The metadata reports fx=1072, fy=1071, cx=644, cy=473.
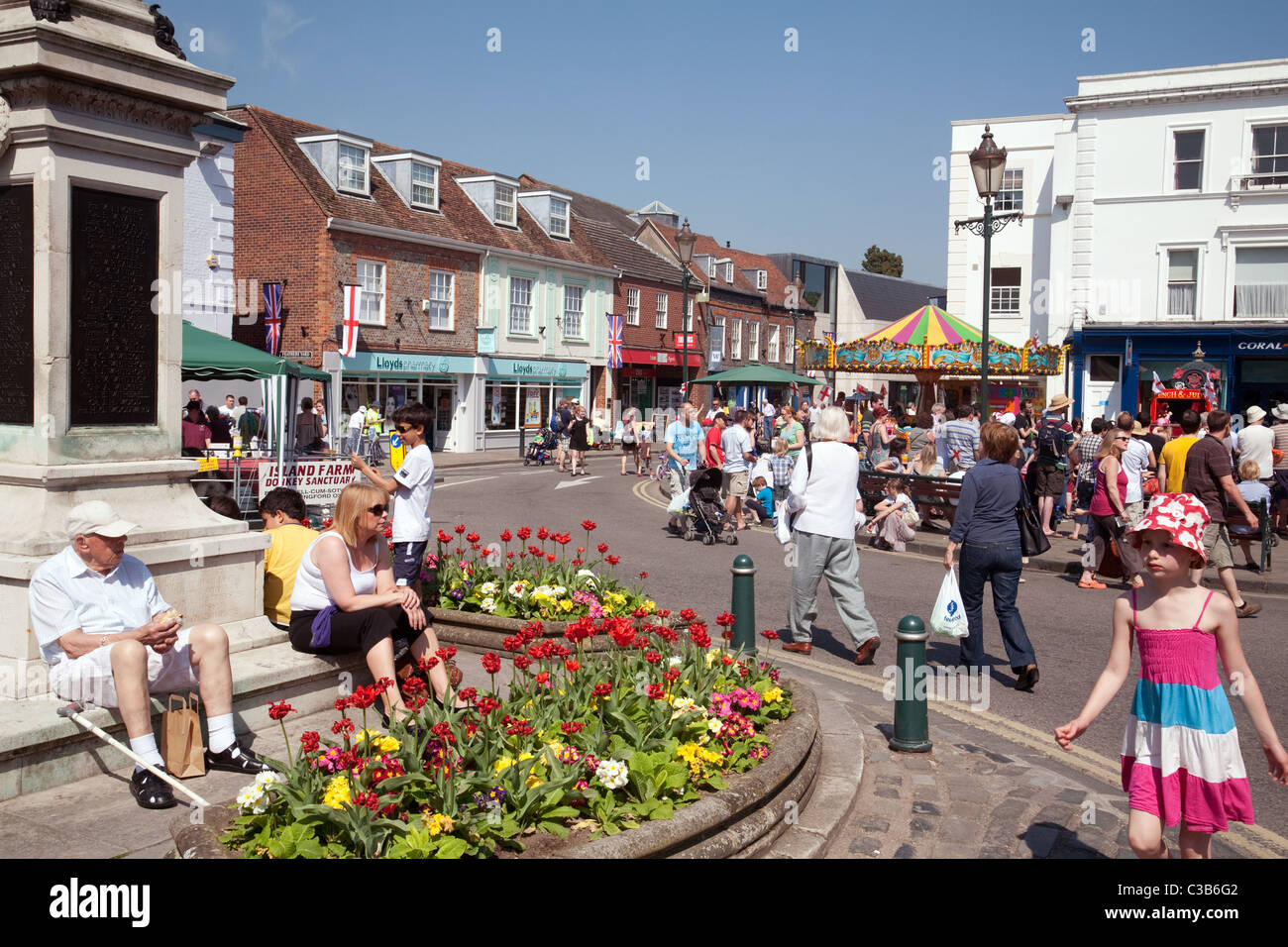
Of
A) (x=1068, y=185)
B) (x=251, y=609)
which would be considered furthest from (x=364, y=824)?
(x=1068, y=185)

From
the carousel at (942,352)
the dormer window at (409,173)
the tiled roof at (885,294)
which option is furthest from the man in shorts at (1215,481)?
the tiled roof at (885,294)

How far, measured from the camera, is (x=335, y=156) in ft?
97.1

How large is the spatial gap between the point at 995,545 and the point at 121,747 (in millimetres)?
5382

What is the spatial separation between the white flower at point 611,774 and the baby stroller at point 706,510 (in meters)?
9.68

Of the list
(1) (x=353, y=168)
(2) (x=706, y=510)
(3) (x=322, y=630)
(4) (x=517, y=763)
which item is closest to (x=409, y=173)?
(1) (x=353, y=168)

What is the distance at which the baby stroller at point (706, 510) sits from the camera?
13.9m

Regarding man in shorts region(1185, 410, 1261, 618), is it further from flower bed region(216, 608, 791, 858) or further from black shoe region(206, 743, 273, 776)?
black shoe region(206, 743, 273, 776)

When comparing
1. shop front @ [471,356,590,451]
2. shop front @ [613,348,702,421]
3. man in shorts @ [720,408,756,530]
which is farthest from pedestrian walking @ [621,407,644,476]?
shop front @ [613,348,702,421]

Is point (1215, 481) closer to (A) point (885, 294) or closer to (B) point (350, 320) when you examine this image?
(B) point (350, 320)

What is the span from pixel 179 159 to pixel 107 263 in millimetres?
731

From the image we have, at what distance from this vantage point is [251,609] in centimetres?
586

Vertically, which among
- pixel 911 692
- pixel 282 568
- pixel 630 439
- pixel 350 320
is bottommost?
pixel 911 692

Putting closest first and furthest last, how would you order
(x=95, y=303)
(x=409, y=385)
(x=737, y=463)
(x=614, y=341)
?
1. (x=95, y=303)
2. (x=737, y=463)
3. (x=409, y=385)
4. (x=614, y=341)
